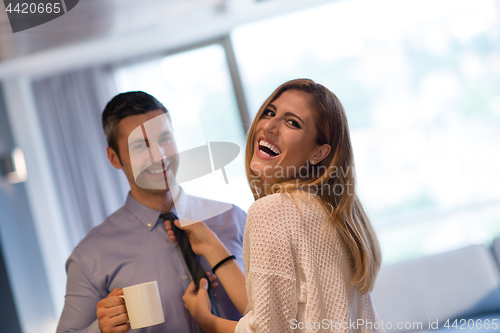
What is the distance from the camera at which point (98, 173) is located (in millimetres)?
3328

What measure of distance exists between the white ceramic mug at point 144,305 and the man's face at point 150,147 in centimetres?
28

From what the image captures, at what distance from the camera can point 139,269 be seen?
3.43 ft

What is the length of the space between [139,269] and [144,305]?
199mm

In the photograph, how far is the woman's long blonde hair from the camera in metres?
0.91

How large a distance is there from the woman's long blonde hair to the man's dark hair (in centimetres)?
30

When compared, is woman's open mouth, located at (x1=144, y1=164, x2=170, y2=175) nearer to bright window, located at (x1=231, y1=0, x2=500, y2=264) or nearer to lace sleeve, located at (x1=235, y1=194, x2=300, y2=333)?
lace sleeve, located at (x1=235, y1=194, x2=300, y2=333)

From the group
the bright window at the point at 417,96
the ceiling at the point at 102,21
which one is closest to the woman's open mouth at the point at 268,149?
the ceiling at the point at 102,21

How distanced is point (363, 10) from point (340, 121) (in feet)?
→ 9.65

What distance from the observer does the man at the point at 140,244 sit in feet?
3.27

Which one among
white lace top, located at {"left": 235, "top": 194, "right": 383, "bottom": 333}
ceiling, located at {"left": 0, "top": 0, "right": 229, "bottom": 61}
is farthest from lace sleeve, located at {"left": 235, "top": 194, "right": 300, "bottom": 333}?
ceiling, located at {"left": 0, "top": 0, "right": 229, "bottom": 61}

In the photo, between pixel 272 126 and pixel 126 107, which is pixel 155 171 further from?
pixel 272 126

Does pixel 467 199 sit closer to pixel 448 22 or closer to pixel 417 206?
pixel 417 206

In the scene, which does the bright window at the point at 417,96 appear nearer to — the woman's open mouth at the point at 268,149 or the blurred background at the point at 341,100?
the blurred background at the point at 341,100

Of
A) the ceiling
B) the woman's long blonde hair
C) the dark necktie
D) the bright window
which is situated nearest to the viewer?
the woman's long blonde hair
